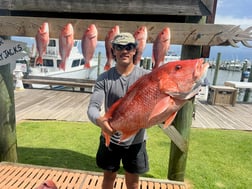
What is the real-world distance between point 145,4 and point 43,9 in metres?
1.27

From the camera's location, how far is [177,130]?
3.31m

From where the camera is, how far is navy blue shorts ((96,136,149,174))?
2441mm

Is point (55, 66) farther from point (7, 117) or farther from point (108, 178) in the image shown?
point (108, 178)

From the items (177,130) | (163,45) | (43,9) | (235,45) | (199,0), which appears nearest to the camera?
(163,45)

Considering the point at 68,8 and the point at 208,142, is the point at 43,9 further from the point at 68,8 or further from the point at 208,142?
the point at 208,142

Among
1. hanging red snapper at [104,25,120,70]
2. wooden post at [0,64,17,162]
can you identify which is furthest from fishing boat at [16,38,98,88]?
hanging red snapper at [104,25,120,70]

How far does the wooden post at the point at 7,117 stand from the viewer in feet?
11.5

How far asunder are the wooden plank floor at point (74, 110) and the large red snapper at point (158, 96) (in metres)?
6.23

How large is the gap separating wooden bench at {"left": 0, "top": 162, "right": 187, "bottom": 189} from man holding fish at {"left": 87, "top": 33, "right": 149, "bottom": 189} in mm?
755

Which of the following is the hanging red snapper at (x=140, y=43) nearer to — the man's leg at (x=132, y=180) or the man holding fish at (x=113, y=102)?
the man holding fish at (x=113, y=102)

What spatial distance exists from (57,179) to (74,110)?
5.47 m

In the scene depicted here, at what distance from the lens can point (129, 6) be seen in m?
2.72

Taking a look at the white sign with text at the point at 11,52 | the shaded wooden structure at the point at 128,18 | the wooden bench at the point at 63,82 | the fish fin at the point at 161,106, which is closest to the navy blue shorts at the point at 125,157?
the fish fin at the point at 161,106

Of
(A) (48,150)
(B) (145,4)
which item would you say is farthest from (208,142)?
(B) (145,4)
